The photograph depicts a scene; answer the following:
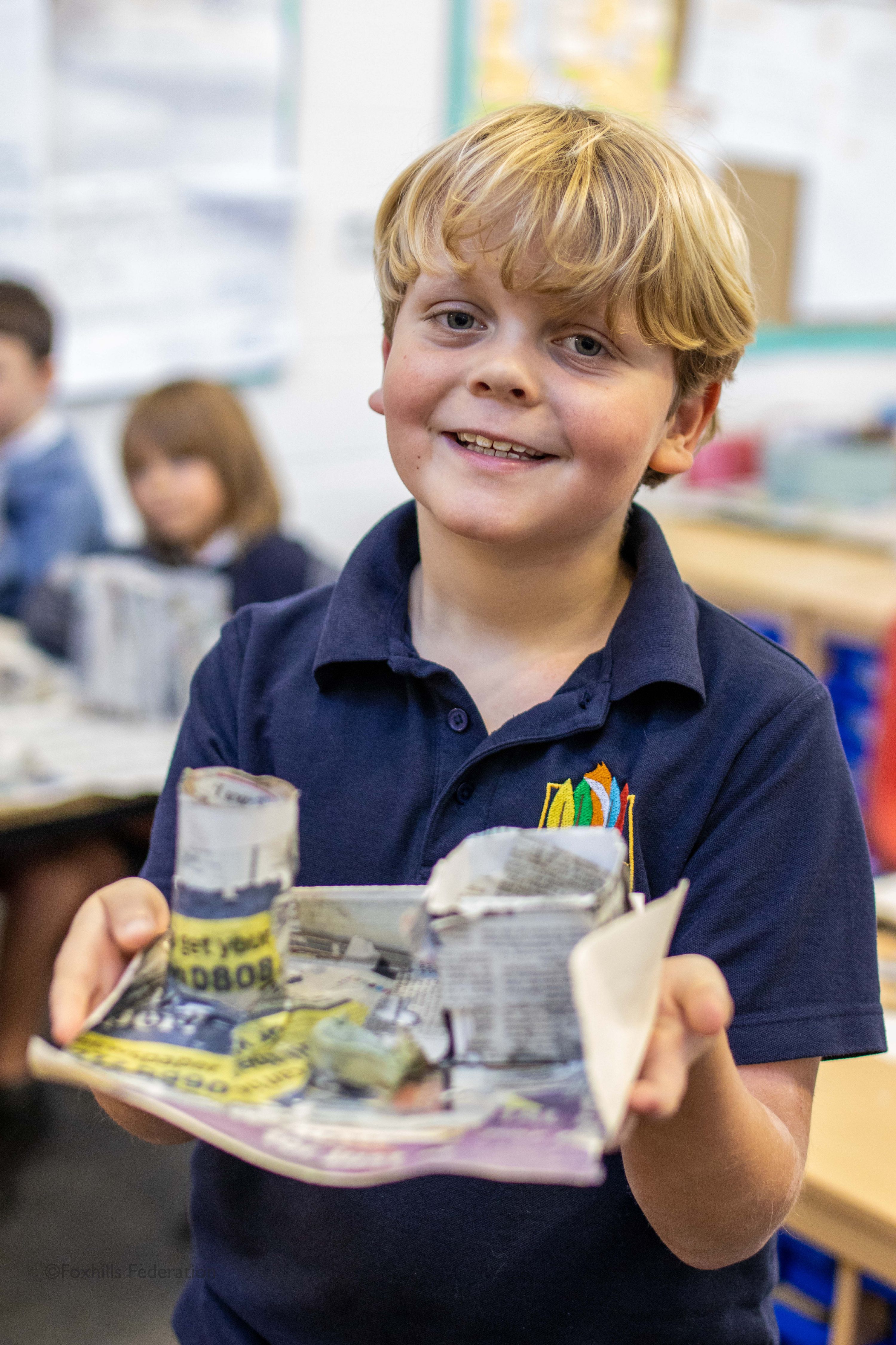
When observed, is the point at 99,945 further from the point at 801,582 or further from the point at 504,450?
the point at 801,582

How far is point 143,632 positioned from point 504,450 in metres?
1.34

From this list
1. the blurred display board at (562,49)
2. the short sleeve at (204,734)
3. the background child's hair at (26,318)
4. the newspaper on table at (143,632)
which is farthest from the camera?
the blurred display board at (562,49)

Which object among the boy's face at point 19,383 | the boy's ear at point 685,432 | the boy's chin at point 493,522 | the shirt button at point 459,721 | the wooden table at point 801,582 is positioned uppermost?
the boy's ear at point 685,432

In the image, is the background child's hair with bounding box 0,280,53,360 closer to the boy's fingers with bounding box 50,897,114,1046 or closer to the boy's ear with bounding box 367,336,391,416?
the boy's ear with bounding box 367,336,391,416

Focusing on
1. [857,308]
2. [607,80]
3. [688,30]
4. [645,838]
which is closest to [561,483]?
[645,838]

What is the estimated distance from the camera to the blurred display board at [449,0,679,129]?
124 inches

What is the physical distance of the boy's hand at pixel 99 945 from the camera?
21.8 inches

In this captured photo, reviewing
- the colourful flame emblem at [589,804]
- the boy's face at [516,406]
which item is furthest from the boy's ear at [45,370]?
the colourful flame emblem at [589,804]

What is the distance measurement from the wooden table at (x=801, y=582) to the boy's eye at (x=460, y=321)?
1.76 m

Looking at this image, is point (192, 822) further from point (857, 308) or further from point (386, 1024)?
point (857, 308)

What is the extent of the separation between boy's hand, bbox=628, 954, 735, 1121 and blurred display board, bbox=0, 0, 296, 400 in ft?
8.12

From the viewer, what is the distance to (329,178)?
304 cm

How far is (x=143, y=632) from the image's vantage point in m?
1.96

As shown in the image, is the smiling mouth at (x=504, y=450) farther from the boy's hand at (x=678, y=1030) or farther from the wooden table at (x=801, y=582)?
Answer: the wooden table at (x=801, y=582)
